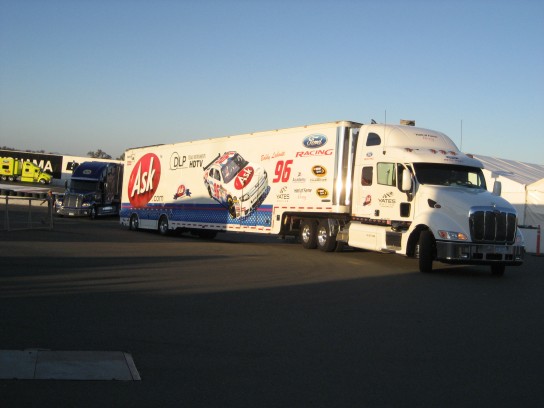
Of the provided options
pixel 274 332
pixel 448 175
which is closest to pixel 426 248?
pixel 448 175

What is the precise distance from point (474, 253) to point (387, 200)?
335cm

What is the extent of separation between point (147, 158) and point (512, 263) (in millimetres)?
19781

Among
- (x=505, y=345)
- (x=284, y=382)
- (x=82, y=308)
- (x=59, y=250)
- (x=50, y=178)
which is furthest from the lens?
(x=50, y=178)

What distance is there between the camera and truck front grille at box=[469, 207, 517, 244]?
16766mm

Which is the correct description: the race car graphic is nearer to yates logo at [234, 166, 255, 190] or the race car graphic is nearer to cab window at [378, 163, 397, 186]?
yates logo at [234, 166, 255, 190]

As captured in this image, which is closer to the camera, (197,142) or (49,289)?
(49,289)

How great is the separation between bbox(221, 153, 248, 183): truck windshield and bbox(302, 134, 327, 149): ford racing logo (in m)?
3.46

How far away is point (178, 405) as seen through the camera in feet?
19.3

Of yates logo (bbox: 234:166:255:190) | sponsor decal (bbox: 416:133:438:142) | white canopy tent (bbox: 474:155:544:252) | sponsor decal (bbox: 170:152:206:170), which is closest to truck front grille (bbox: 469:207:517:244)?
sponsor decal (bbox: 416:133:438:142)

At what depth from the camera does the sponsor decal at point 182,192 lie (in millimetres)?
28781

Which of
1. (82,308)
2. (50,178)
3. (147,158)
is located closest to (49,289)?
(82,308)

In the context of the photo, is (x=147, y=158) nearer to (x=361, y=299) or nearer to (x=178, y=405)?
(x=361, y=299)

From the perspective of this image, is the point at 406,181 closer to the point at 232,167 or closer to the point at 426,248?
the point at 426,248

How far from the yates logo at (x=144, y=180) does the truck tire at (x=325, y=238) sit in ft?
36.2
